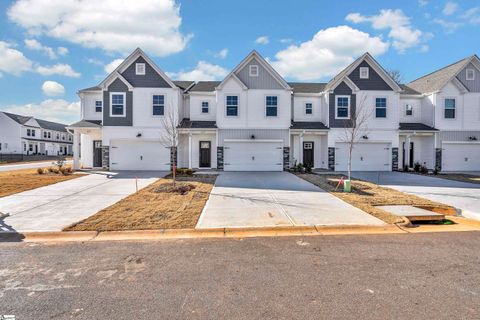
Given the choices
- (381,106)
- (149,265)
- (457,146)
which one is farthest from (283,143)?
(149,265)

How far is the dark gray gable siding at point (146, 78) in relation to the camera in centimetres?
2080

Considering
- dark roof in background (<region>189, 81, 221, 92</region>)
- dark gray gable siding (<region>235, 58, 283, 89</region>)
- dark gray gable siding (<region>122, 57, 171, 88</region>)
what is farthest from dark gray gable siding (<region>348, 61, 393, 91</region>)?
dark gray gable siding (<region>122, 57, 171, 88</region>)

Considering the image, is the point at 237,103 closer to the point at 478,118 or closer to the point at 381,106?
the point at 381,106

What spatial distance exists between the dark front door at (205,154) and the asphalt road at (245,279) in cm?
1614

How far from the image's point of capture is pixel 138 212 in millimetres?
8219

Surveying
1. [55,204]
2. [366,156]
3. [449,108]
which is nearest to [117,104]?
[55,204]

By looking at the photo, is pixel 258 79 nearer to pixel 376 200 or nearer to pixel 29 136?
pixel 376 200

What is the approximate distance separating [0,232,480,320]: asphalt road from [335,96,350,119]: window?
16.6 m

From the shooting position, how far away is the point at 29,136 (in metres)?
52.6

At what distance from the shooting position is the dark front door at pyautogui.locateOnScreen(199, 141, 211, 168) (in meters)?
21.9

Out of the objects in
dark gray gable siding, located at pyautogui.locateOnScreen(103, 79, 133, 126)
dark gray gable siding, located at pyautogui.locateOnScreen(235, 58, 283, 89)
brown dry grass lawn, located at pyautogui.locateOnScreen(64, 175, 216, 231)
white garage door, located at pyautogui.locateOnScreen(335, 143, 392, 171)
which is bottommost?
brown dry grass lawn, located at pyautogui.locateOnScreen(64, 175, 216, 231)

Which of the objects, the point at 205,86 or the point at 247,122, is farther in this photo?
the point at 205,86

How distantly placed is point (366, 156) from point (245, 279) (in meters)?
20.2

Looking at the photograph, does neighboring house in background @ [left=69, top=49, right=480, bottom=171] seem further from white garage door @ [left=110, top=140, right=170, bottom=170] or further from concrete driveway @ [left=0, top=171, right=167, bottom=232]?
concrete driveway @ [left=0, top=171, right=167, bottom=232]
